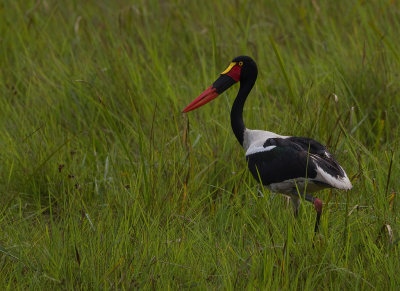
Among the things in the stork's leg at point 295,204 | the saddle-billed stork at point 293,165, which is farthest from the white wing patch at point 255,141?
the stork's leg at point 295,204

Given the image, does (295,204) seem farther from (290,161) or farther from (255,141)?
(255,141)

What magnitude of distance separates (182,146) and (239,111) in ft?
1.35

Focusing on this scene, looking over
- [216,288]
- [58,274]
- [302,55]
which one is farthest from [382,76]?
[58,274]

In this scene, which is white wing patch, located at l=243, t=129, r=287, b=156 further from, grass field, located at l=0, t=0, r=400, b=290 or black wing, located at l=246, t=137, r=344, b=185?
grass field, located at l=0, t=0, r=400, b=290

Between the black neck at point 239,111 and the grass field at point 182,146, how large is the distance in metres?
0.19

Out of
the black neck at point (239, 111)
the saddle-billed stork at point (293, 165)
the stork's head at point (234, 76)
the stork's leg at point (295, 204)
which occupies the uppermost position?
the stork's head at point (234, 76)

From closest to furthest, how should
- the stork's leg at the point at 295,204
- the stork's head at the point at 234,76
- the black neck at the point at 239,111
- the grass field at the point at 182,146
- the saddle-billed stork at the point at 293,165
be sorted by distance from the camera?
the grass field at the point at 182,146 → the saddle-billed stork at the point at 293,165 → the stork's leg at the point at 295,204 → the black neck at the point at 239,111 → the stork's head at the point at 234,76

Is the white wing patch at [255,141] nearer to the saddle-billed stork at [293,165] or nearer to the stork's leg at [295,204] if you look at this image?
the saddle-billed stork at [293,165]

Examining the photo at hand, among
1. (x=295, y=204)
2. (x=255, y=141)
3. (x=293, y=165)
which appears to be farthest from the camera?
(x=255, y=141)

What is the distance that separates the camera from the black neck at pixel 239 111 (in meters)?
4.05

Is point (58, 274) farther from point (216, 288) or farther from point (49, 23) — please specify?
point (49, 23)

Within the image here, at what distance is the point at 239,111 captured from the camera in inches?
162

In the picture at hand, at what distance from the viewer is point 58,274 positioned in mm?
2904

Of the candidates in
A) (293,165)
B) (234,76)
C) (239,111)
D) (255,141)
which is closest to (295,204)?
(293,165)
